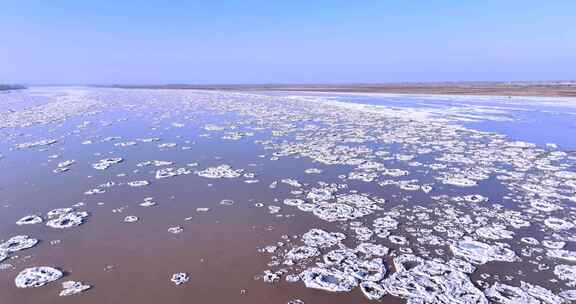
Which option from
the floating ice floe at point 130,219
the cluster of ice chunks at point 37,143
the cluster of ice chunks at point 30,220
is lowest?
the floating ice floe at point 130,219

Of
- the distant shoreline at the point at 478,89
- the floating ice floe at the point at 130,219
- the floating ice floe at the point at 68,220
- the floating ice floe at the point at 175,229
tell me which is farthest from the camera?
the distant shoreline at the point at 478,89

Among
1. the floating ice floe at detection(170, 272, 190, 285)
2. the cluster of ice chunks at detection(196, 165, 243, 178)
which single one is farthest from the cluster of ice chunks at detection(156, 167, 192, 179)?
the floating ice floe at detection(170, 272, 190, 285)

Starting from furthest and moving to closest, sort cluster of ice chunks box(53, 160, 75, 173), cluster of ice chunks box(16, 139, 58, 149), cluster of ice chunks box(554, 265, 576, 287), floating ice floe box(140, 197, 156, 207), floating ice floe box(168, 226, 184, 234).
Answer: cluster of ice chunks box(16, 139, 58, 149) → cluster of ice chunks box(53, 160, 75, 173) → floating ice floe box(140, 197, 156, 207) → floating ice floe box(168, 226, 184, 234) → cluster of ice chunks box(554, 265, 576, 287)

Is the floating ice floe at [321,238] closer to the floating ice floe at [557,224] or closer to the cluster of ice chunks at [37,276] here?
the cluster of ice chunks at [37,276]

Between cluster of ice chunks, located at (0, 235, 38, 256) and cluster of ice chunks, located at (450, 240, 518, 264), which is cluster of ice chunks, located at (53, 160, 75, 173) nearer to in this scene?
cluster of ice chunks, located at (0, 235, 38, 256)

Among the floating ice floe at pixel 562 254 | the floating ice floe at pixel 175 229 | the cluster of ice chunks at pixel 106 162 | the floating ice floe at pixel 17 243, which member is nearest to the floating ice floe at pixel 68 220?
the floating ice floe at pixel 17 243

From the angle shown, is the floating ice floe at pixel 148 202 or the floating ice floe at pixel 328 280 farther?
the floating ice floe at pixel 148 202
